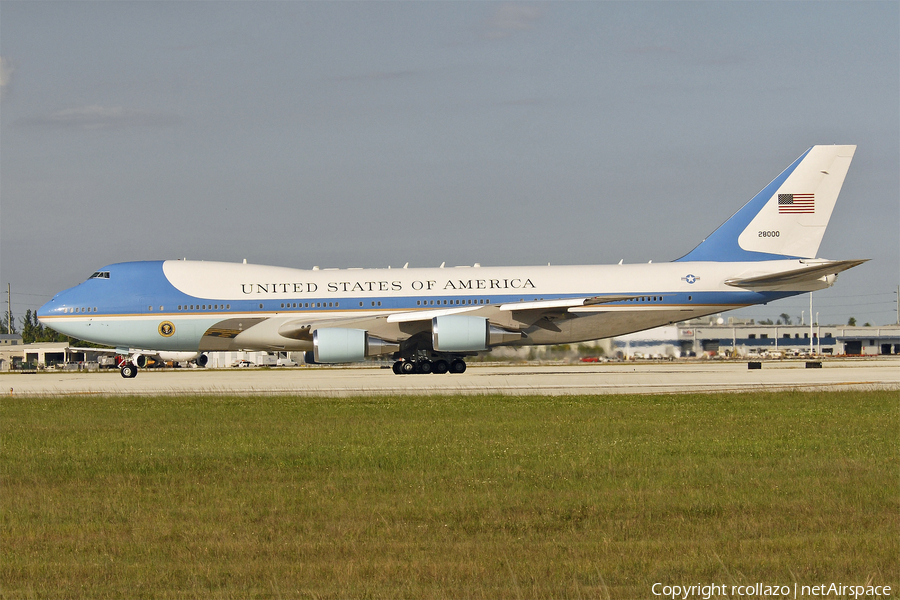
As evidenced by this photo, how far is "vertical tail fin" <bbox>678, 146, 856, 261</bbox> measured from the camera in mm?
36625

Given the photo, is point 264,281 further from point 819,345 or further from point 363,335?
point 819,345

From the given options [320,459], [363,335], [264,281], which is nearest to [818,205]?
[363,335]

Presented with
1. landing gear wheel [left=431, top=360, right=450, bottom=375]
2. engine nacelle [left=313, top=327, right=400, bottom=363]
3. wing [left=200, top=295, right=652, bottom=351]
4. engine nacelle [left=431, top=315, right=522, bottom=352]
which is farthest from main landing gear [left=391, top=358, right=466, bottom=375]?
engine nacelle [left=313, top=327, right=400, bottom=363]

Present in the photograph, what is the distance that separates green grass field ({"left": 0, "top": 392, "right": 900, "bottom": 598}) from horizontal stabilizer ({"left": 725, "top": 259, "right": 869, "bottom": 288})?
18915 mm

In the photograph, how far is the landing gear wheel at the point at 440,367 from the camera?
35.1 metres

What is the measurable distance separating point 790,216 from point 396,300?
660 inches

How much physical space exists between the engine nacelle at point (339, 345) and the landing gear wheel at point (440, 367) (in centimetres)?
341

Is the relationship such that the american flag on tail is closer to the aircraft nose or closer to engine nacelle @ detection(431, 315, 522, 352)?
engine nacelle @ detection(431, 315, 522, 352)

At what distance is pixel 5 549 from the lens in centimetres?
735

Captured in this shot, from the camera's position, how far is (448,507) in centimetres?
875

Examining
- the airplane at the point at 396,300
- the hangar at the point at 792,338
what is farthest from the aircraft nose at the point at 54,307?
the hangar at the point at 792,338

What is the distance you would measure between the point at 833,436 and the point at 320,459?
7.86m
